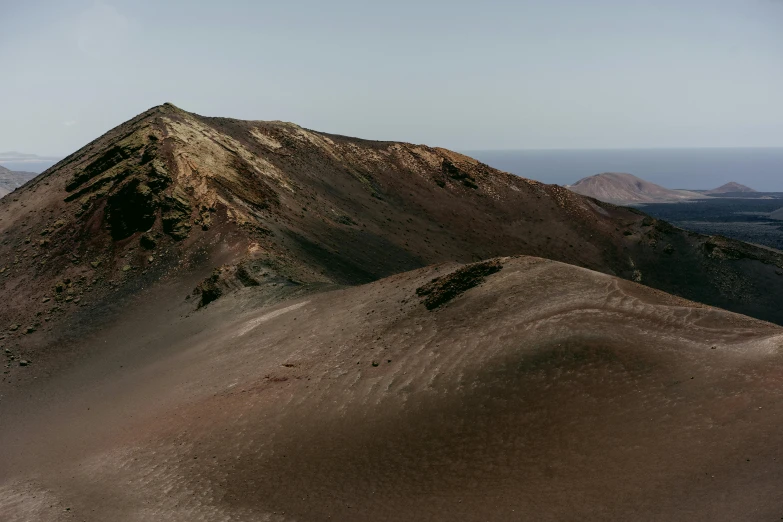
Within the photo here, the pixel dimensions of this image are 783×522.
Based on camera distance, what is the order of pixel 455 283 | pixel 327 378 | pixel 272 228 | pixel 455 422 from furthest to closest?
1. pixel 272 228
2. pixel 455 283
3. pixel 327 378
4. pixel 455 422

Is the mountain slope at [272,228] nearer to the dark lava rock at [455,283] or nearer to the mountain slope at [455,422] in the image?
the dark lava rock at [455,283]

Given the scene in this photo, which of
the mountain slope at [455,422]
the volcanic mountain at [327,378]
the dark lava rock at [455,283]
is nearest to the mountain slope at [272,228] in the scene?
the volcanic mountain at [327,378]

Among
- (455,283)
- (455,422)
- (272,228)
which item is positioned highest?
(272,228)

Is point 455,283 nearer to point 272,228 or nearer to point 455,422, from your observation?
point 455,422

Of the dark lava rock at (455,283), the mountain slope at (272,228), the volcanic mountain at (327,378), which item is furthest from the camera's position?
the mountain slope at (272,228)

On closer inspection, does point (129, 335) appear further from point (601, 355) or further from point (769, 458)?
point (769, 458)

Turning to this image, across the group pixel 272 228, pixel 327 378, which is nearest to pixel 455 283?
pixel 327 378

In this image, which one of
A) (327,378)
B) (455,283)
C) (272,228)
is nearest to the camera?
(327,378)
